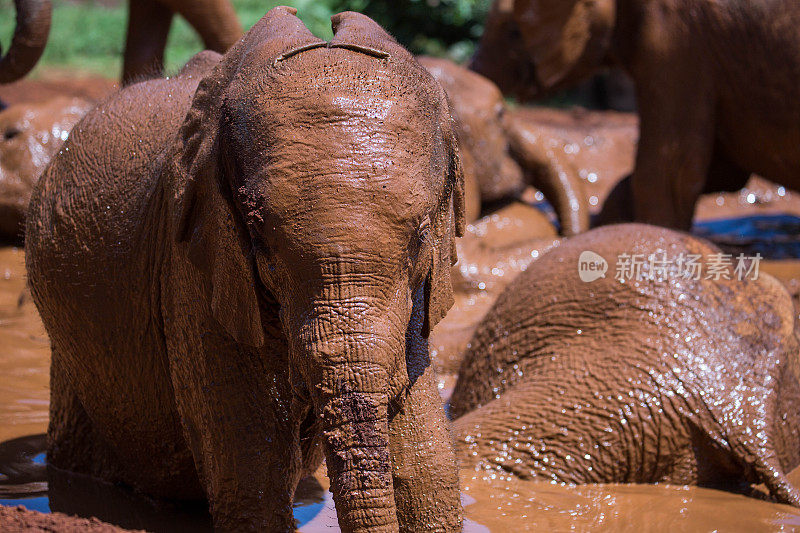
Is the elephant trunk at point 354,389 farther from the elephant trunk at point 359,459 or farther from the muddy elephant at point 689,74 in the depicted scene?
the muddy elephant at point 689,74

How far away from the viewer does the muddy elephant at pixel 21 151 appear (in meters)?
7.86

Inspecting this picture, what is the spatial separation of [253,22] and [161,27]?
325 inches

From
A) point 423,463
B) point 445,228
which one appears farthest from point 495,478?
point 445,228

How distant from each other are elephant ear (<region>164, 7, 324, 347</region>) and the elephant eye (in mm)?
5528

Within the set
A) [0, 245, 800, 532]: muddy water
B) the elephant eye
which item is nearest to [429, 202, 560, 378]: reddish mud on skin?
[0, 245, 800, 532]: muddy water

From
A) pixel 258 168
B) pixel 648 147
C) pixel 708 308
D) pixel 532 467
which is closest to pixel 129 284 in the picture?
pixel 258 168

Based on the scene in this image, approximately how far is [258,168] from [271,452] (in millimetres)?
784

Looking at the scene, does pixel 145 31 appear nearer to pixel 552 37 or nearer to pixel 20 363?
pixel 552 37

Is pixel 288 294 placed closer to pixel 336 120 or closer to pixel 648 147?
pixel 336 120

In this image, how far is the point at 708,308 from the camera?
4410 mm

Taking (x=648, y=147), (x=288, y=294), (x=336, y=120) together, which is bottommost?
(x=648, y=147)

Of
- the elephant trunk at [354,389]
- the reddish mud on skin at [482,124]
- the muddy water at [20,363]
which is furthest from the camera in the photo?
the reddish mud on skin at [482,124]
